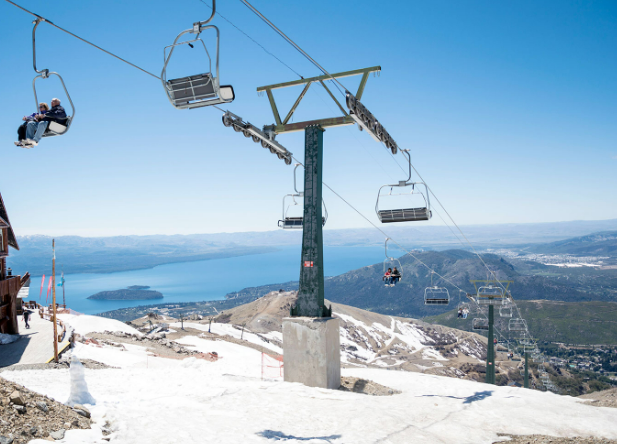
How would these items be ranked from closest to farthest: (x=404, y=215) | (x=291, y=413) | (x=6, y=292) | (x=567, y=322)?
(x=291, y=413) → (x=404, y=215) → (x=6, y=292) → (x=567, y=322)

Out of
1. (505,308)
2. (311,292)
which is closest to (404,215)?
(311,292)

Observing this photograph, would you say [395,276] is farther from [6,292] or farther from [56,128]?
[6,292]

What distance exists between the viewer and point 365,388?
43.0 ft

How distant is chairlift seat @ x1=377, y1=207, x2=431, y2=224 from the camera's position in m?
12.5

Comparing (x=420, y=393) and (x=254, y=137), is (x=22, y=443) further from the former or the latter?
(x=420, y=393)

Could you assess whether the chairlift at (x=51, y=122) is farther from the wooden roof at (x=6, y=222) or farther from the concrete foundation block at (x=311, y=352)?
the wooden roof at (x=6, y=222)

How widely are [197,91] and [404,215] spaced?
866 cm

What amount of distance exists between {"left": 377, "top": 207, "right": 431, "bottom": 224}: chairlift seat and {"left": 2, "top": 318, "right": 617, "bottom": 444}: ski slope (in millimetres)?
5213

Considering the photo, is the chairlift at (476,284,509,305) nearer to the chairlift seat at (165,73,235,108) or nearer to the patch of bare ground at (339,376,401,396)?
the patch of bare ground at (339,376,401,396)

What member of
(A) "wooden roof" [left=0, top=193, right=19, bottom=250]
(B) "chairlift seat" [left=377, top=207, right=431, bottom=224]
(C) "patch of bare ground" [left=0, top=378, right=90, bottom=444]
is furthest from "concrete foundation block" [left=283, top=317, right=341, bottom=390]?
(A) "wooden roof" [left=0, top=193, right=19, bottom=250]

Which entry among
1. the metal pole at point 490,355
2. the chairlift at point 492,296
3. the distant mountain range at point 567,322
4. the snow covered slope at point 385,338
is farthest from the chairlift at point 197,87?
the distant mountain range at point 567,322

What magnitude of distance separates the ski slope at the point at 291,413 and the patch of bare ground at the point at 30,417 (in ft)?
0.85

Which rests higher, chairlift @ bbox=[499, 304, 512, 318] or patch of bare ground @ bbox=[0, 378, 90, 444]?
patch of bare ground @ bbox=[0, 378, 90, 444]

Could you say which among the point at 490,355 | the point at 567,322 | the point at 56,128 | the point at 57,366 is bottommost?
the point at 567,322
